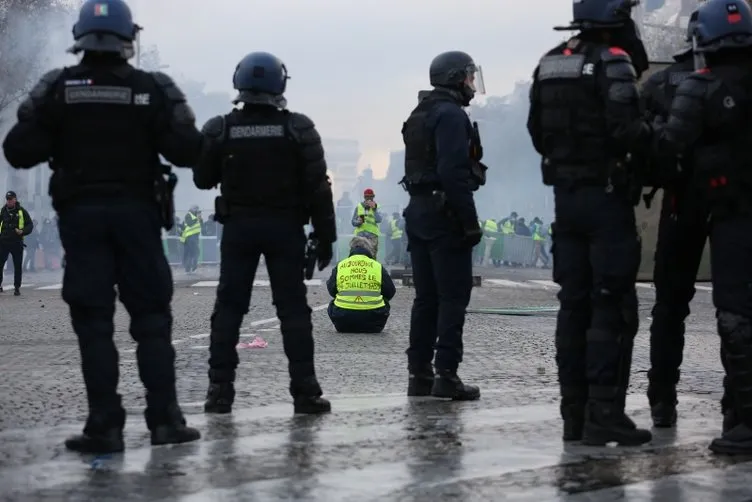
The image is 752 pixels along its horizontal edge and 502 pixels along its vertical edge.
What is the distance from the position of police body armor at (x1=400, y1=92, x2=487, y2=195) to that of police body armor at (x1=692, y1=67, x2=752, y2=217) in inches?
89.4

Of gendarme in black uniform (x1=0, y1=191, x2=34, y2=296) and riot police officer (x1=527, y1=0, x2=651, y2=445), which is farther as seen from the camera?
gendarme in black uniform (x1=0, y1=191, x2=34, y2=296)

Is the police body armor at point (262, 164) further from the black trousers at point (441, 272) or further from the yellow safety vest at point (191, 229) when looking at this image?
the yellow safety vest at point (191, 229)

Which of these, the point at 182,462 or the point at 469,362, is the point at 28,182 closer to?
the point at 469,362

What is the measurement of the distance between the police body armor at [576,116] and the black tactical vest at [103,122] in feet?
5.74

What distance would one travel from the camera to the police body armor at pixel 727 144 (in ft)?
21.9

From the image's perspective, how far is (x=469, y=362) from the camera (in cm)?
1205

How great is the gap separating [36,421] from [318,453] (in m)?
1.88

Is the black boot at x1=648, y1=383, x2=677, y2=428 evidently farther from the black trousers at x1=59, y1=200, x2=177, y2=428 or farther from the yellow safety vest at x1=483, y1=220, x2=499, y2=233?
the yellow safety vest at x1=483, y1=220, x2=499, y2=233

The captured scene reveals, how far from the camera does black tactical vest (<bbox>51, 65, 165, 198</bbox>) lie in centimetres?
677

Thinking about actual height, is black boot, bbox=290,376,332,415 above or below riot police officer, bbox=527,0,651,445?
below

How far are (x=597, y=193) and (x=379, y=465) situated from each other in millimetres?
1641

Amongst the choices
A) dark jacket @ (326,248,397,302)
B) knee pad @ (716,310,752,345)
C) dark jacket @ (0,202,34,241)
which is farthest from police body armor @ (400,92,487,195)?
dark jacket @ (0,202,34,241)

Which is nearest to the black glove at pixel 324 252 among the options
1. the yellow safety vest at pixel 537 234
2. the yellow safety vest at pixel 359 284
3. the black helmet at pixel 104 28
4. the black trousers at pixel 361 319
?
the black helmet at pixel 104 28

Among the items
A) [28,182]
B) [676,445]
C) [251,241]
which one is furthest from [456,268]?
[28,182]
